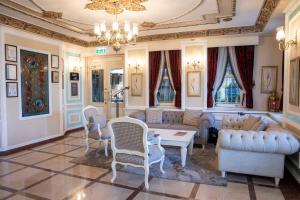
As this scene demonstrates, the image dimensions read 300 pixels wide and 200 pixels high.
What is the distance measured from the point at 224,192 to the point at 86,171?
222 cm

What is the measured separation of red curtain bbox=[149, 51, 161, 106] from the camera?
6.30 meters

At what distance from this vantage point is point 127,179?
3.44m

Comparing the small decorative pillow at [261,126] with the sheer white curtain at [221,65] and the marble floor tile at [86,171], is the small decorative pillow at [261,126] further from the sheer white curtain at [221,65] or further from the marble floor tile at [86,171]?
the marble floor tile at [86,171]

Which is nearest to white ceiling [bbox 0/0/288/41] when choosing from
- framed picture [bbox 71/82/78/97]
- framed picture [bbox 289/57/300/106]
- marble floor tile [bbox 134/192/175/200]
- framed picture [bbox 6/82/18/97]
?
framed picture [bbox 289/57/300/106]

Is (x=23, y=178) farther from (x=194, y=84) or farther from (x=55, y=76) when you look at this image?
(x=194, y=84)

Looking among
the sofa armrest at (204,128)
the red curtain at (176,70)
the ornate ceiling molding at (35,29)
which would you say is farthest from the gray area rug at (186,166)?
the ornate ceiling molding at (35,29)

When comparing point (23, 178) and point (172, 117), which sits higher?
point (172, 117)

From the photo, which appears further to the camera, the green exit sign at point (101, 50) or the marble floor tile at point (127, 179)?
the green exit sign at point (101, 50)

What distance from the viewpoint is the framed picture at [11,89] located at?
4.75m

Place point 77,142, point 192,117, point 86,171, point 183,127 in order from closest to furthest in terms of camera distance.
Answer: point 86,171 < point 183,127 < point 192,117 < point 77,142

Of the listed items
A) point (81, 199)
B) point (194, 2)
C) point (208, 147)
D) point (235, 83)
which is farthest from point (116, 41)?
point (235, 83)

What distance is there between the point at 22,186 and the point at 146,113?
3409mm

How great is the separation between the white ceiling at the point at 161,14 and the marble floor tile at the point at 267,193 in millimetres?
2761

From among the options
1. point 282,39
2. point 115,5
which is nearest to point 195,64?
point 282,39
